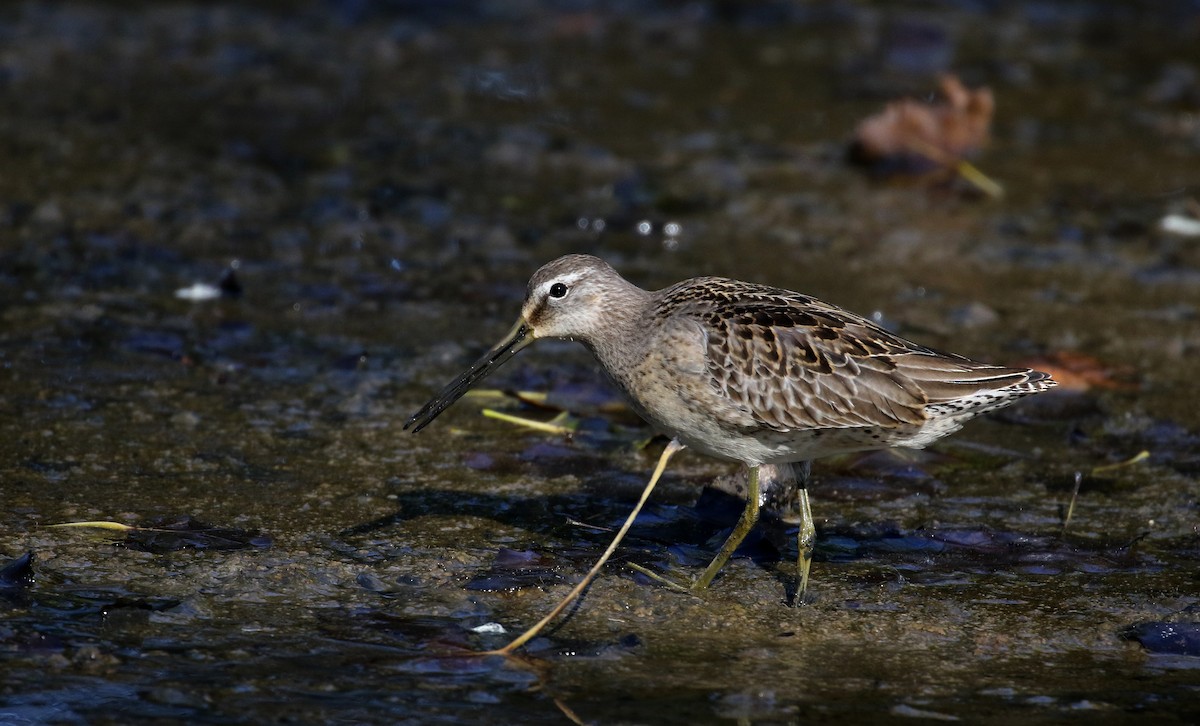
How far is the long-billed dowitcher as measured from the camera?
470 centimetres

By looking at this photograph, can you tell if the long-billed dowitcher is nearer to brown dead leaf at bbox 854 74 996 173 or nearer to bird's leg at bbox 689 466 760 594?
bird's leg at bbox 689 466 760 594

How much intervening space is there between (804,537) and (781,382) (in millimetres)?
495

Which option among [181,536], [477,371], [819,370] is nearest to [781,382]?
[819,370]

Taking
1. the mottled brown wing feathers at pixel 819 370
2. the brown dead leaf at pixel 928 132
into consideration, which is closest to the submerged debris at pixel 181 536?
the mottled brown wing feathers at pixel 819 370

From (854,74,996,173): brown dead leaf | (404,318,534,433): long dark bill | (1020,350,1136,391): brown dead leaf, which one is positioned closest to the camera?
(404,318,534,433): long dark bill

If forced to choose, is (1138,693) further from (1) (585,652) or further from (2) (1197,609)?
(1) (585,652)

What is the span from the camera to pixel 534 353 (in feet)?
21.8

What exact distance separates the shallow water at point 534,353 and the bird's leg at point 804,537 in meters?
0.07

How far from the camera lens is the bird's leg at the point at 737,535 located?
4.62 metres

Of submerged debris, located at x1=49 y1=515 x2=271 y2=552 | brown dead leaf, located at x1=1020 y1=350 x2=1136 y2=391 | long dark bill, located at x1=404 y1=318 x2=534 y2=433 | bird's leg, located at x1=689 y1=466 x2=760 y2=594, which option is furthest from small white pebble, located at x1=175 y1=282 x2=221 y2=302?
brown dead leaf, located at x1=1020 y1=350 x2=1136 y2=391

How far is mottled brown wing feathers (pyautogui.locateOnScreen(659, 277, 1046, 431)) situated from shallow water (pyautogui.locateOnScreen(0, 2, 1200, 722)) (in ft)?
1.71

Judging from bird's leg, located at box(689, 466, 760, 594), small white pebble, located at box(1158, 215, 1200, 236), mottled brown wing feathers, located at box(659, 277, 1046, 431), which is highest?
small white pebble, located at box(1158, 215, 1200, 236)

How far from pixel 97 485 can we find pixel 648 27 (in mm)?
7150

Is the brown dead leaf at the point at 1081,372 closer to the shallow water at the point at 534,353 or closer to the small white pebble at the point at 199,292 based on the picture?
the shallow water at the point at 534,353
